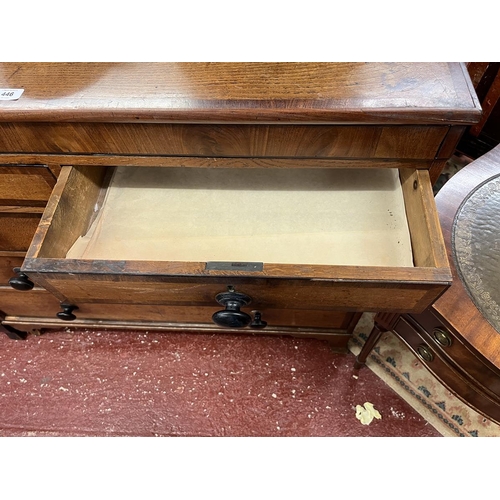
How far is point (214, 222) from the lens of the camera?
80 cm

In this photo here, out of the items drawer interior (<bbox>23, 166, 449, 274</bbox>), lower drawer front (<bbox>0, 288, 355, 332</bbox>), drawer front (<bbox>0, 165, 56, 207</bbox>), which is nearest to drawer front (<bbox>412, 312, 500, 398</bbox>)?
drawer interior (<bbox>23, 166, 449, 274</bbox>)

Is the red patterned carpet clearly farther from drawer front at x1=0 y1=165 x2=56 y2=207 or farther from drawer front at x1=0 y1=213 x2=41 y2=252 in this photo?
drawer front at x1=0 y1=165 x2=56 y2=207

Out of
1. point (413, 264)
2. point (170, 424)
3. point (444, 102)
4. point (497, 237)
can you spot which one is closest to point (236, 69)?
point (444, 102)

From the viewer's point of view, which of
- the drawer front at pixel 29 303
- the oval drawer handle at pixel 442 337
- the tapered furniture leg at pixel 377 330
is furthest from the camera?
the drawer front at pixel 29 303

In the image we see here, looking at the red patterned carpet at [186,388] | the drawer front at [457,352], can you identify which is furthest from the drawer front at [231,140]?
the red patterned carpet at [186,388]

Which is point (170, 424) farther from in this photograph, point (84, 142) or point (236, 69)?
point (236, 69)

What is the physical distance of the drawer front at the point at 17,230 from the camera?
0.87 m

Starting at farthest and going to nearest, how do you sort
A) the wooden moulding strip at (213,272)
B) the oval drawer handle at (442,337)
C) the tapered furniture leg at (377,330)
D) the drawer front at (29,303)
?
the drawer front at (29,303), the tapered furniture leg at (377,330), the oval drawer handle at (442,337), the wooden moulding strip at (213,272)

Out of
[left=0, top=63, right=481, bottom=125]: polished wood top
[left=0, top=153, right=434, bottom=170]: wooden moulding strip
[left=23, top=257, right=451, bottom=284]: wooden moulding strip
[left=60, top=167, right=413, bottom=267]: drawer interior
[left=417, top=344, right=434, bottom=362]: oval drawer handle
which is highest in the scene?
[left=0, top=63, right=481, bottom=125]: polished wood top

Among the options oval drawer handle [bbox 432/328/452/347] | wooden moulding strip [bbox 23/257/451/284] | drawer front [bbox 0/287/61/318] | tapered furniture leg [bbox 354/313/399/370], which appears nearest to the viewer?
wooden moulding strip [bbox 23/257/451/284]

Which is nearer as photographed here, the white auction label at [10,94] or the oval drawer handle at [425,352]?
the white auction label at [10,94]

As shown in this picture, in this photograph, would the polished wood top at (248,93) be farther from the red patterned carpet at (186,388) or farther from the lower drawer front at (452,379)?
the red patterned carpet at (186,388)

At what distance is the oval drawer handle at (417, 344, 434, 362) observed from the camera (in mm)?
753

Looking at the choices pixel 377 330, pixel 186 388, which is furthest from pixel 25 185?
pixel 377 330
